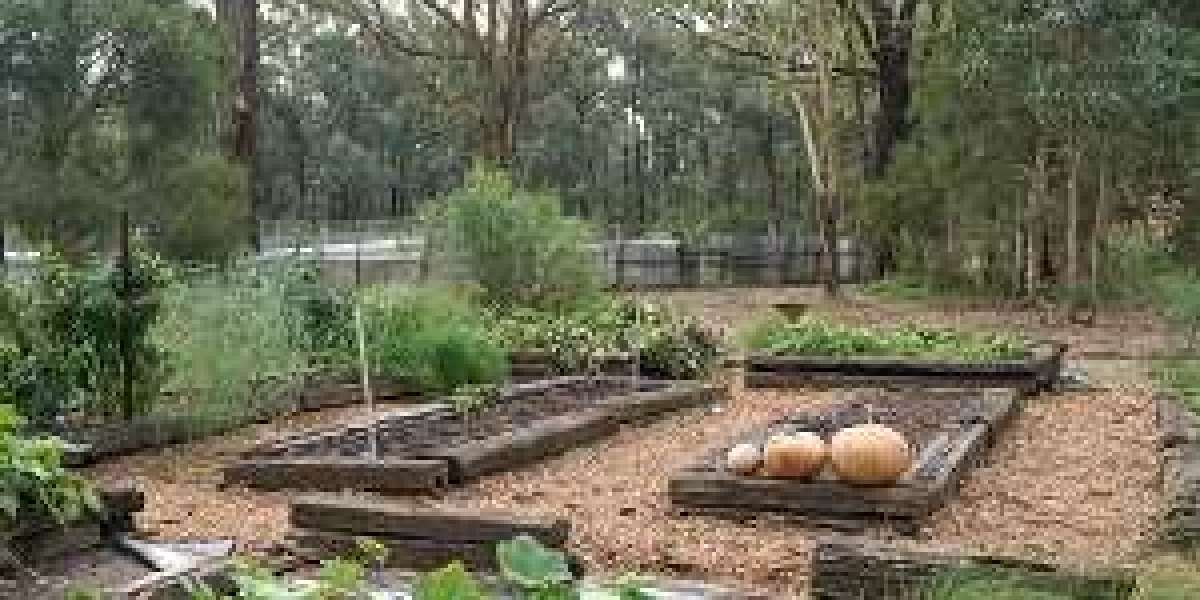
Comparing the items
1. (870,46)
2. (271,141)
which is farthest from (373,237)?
(870,46)

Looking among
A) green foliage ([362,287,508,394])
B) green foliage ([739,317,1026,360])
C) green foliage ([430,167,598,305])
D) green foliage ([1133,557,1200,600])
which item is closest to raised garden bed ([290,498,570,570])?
green foliage ([1133,557,1200,600])

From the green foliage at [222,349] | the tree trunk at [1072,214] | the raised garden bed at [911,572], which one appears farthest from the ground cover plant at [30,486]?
the tree trunk at [1072,214]

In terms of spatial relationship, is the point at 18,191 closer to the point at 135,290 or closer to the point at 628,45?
the point at 135,290

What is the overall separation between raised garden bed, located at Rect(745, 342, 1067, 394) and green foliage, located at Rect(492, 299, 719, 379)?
685mm

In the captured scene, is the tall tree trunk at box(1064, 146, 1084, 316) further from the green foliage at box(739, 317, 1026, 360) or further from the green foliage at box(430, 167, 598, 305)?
the green foliage at box(430, 167, 598, 305)

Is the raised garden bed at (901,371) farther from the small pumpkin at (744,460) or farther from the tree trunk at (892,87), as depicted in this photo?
the tree trunk at (892,87)

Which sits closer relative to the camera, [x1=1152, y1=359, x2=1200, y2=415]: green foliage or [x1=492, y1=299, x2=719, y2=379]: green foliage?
[x1=1152, y1=359, x2=1200, y2=415]: green foliage

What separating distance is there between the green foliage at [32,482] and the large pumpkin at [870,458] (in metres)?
3.67

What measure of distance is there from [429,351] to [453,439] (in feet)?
9.18

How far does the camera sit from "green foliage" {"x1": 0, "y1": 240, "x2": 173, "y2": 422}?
9484 mm

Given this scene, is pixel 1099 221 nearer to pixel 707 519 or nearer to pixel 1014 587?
pixel 707 519

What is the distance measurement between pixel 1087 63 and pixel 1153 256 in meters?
5.75

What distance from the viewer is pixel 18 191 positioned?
23.6 metres

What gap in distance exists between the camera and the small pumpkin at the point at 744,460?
791 cm
